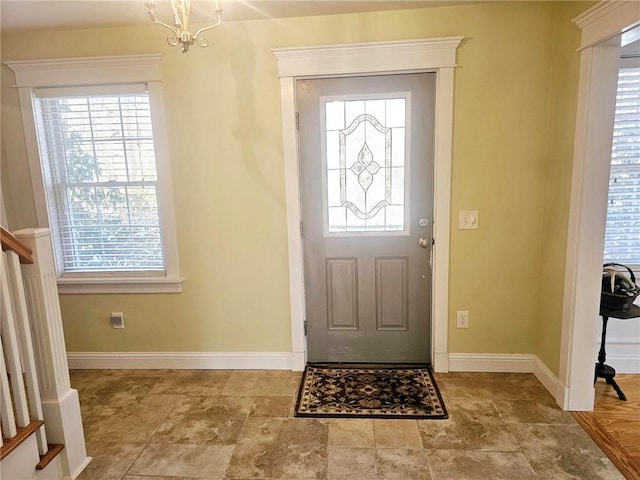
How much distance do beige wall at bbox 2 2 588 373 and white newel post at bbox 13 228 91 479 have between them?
1020 mm

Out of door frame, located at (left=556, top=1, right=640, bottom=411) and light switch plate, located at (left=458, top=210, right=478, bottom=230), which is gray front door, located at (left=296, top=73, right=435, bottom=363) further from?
door frame, located at (left=556, top=1, right=640, bottom=411)

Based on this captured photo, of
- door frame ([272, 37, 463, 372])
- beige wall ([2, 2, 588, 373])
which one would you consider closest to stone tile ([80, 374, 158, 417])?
beige wall ([2, 2, 588, 373])

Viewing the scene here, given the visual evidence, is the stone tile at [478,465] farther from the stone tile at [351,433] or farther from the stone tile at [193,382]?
the stone tile at [193,382]

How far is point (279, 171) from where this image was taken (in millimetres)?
2613

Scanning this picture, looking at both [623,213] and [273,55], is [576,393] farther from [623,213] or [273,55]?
[273,55]

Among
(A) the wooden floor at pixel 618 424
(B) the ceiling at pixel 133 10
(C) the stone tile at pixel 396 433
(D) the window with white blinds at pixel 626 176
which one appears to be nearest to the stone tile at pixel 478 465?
(C) the stone tile at pixel 396 433

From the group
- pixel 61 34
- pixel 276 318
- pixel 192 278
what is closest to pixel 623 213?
pixel 276 318

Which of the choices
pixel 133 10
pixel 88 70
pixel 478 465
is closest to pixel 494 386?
pixel 478 465

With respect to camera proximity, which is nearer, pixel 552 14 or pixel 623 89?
pixel 552 14

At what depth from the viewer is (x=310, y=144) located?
2619 mm

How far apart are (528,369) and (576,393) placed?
1.51 ft

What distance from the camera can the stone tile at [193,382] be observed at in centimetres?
A: 259

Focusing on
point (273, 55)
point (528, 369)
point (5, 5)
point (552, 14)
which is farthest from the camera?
point (528, 369)

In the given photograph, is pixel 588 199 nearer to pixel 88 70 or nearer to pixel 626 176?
pixel 626 176
